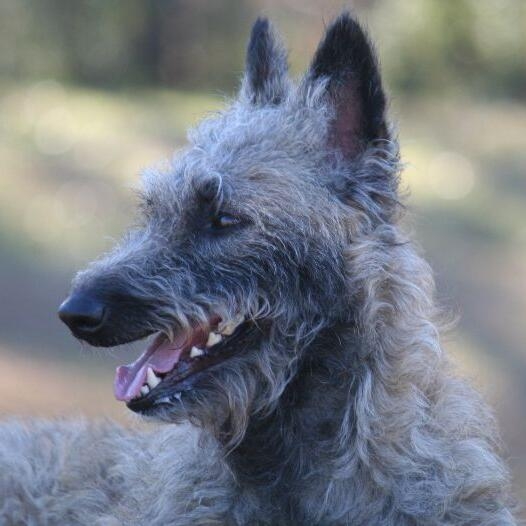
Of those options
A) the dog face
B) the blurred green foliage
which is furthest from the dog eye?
→ the blurred green foliage

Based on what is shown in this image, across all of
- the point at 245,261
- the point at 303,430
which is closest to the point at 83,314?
the point at 245,261

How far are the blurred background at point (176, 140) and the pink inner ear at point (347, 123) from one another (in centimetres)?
315

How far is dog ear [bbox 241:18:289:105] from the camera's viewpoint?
4.78 m

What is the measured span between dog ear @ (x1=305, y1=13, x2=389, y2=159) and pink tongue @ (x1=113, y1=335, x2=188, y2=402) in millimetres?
944

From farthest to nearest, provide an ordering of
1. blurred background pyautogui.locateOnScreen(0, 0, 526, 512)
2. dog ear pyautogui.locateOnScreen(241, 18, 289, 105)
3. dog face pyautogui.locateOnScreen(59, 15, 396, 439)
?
blurred background pyautogui.locateOnScreen(0, 0, 526, 512) → dog ear pyautogui.locateOnScreen(241, 18, 289, 105) → dog face pyautogui.locateOnScreen(59, 15, 396, 439)

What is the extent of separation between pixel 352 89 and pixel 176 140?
34.2 feet

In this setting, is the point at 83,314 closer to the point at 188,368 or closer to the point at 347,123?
the point at 188,368

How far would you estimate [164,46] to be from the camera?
18906 millimetres

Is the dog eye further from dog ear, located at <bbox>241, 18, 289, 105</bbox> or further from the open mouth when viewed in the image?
dog ear, located at <bbox>241, 18, 289, 105</bbox>

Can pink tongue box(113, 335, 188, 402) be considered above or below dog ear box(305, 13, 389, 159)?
below

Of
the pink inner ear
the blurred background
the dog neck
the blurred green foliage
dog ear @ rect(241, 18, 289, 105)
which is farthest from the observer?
the blurred green foliage

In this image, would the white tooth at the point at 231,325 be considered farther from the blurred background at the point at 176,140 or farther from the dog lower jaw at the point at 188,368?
the blurred background at the point at 176,140

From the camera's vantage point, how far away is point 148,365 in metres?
4.18

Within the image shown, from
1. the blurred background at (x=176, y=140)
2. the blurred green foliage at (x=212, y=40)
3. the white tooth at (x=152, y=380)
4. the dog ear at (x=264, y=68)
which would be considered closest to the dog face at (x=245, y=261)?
the white tooth at (x=152, y=380)
